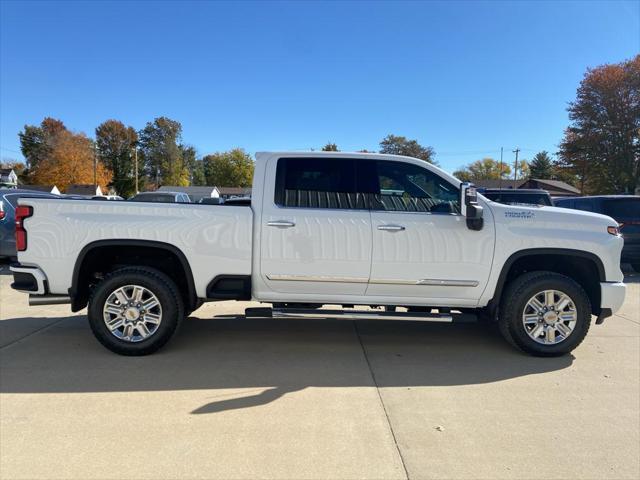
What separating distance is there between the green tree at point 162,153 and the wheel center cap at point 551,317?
337 ft

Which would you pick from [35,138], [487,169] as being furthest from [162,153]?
[487,169]

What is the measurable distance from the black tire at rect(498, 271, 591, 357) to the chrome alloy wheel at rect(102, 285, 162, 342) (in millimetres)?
3500

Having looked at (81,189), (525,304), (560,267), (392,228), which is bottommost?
(525,304)

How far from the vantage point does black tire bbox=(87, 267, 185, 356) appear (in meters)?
4.43

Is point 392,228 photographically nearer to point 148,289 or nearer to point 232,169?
point 148,289

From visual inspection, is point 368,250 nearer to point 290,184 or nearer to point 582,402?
point 290,184

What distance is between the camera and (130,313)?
4.48 m

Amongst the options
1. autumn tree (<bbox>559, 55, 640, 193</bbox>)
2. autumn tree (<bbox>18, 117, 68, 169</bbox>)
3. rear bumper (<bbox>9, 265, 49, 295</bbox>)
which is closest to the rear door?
rear bumper (<bbox>9, 265, 49, 295</bbox>)

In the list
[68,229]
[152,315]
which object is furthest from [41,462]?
[68,229]

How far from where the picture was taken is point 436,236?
4.47 m

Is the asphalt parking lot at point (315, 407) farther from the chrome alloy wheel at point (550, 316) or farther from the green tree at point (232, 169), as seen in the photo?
the green tree at point (232, 169)

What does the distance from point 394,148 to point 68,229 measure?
88.6 m

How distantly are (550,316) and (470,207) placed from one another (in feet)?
4.76

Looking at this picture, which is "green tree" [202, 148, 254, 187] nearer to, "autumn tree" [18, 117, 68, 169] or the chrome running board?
"autumn tree" [18, 117, 68, 169]
